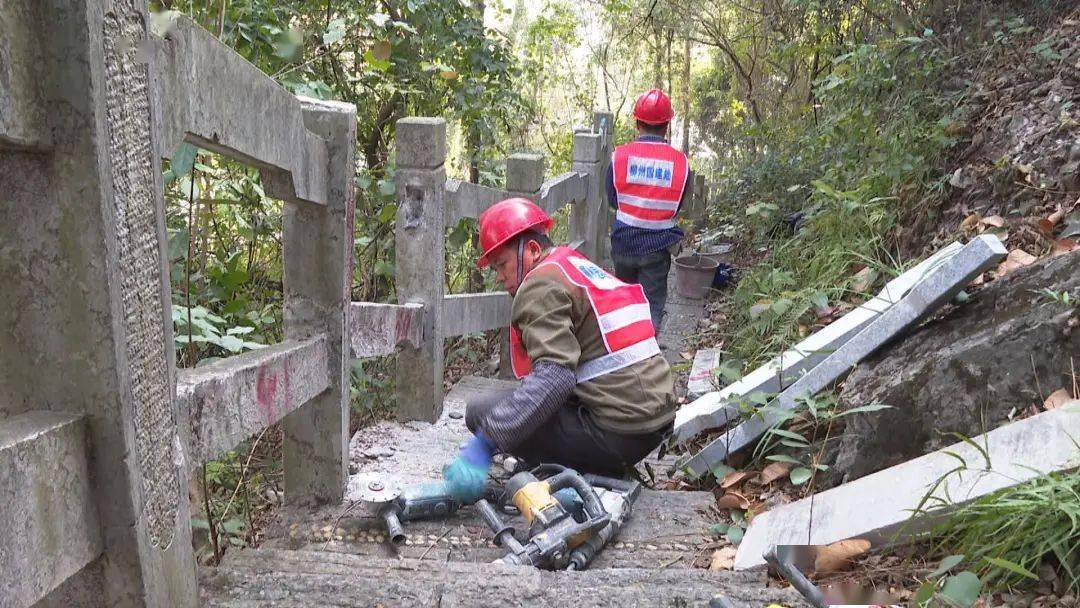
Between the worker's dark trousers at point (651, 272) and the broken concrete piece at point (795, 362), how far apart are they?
228 centimetres

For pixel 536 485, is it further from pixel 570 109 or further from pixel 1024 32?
pixel 570 109

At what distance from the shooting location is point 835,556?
210cm

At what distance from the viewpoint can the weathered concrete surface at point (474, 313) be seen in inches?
160

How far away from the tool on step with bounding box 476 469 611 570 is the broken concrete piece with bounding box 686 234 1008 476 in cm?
76

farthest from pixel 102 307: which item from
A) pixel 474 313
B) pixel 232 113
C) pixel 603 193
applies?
pixel 603 193

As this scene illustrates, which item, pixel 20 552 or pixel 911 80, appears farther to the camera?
pixel 911 80

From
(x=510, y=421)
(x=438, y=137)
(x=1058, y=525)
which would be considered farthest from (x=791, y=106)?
(x=1058, y=525)

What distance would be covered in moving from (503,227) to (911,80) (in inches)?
150

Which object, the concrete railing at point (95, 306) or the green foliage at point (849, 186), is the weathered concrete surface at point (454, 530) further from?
the green foliage at point (849, 186)

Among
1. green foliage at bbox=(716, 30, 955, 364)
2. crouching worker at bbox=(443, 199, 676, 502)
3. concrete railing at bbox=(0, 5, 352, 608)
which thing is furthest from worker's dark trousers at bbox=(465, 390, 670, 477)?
concrete railing at bbox=(0, 5, 352, 608)

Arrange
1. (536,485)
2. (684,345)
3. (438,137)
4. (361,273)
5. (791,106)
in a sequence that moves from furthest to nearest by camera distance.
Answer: (791,106) → (684,345) → (361,273) → (438,137) → (536,485)

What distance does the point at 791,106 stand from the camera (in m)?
10.5

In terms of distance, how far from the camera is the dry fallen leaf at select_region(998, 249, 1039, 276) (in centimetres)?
326

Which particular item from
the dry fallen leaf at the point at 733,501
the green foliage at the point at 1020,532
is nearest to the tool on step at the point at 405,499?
the dry fallen leaf at the point at 733,501
